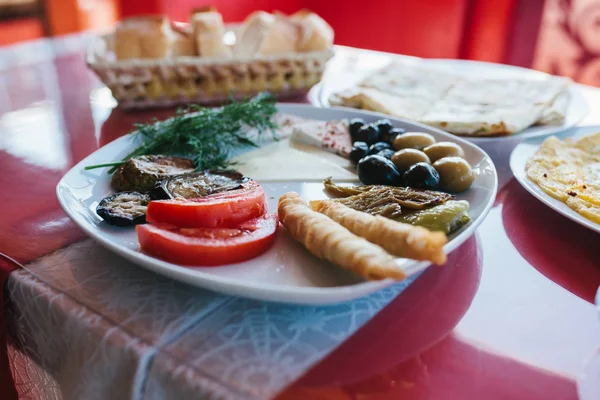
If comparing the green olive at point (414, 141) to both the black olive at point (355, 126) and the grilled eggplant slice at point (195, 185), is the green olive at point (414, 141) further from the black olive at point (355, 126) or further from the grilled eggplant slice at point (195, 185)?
the grilled eggplant slice at point (195, 185)

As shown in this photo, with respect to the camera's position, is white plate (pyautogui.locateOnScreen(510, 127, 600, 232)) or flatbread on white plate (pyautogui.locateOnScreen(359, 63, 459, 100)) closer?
white plate (pyautogui.locateOnScreen(510, 127, 600, 232))

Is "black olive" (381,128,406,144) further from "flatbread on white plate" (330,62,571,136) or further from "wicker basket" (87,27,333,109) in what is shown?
"wicker basket" (87,27,333,109)

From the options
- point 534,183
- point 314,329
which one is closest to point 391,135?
point 534,183

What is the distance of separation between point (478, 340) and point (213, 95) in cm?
139

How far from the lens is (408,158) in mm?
1218

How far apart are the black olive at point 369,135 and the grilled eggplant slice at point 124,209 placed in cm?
64

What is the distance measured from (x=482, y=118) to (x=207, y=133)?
32.9 inches

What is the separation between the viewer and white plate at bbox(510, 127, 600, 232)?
103 cm

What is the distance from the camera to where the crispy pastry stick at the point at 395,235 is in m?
0.74

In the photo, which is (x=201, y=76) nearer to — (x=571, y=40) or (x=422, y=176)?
(x=422, y=176)

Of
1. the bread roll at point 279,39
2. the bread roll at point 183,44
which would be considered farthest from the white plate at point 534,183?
the bread roll at point 183,44

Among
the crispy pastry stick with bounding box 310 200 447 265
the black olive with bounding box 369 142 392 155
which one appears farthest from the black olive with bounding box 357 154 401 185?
the crispy pastry stick with bounding box 310 200 447 265

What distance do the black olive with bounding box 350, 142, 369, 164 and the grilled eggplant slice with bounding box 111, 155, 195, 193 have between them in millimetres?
422

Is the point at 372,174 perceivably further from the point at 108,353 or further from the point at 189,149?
the point at 108,353
